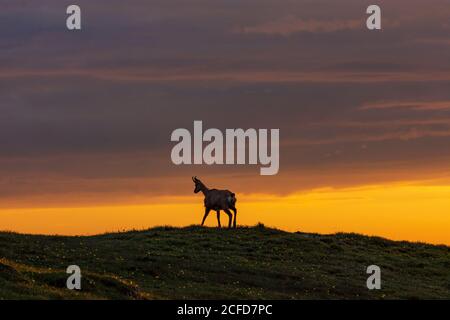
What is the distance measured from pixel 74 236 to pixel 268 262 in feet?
41.1

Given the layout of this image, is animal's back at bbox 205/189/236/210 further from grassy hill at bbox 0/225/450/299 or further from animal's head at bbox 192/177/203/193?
animal's head at bbox 192/177/203/193

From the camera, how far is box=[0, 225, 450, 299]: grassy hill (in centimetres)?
3766

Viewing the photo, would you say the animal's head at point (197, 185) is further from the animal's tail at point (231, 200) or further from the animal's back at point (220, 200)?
the animal's tail at point (231, 200)

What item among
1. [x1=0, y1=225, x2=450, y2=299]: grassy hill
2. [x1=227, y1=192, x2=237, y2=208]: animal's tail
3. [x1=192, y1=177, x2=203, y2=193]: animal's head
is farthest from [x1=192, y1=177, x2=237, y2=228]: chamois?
[x1=192, y1=177, x2=203, y2=193]: animal's head

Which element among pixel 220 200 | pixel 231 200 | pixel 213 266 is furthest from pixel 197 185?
pixel 213 266

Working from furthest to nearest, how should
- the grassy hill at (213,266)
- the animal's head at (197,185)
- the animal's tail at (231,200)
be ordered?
1. the animal's head at (197,185)
2. the animal's tail at (231,200)
3. the grassy hill at (213,266)

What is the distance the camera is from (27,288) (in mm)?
34719

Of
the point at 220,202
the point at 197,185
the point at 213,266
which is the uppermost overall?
the point at 197,185

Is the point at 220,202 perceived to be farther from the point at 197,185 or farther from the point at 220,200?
the point at 197,185

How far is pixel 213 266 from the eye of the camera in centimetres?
4684

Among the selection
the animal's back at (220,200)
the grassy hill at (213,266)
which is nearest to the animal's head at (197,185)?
the animal's back at (220,200)

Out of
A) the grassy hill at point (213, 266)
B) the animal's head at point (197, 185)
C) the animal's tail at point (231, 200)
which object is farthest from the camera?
the animal's head at point (197, 185)

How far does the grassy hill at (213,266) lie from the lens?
124ft
